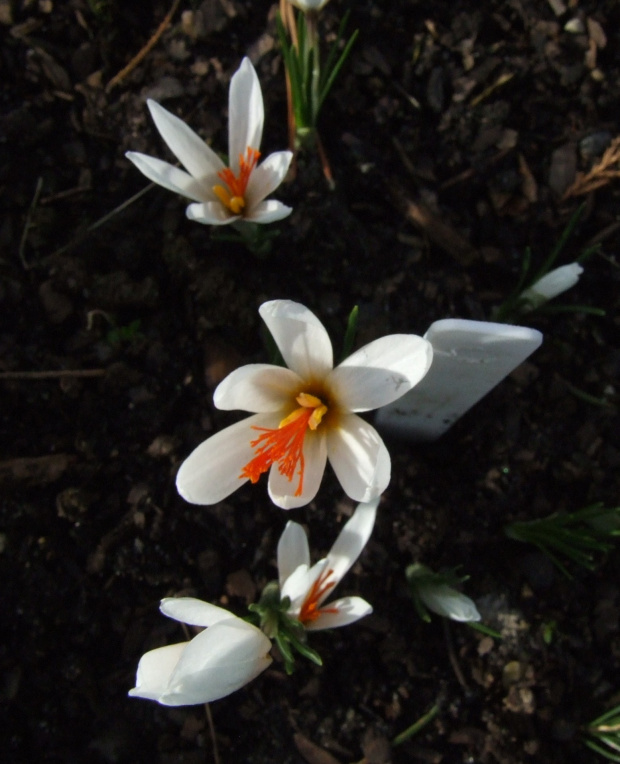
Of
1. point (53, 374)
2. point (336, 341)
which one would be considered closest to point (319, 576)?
point (336, 341)

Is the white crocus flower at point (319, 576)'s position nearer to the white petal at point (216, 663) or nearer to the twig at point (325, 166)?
Answer: the white petal at point (216, 663)

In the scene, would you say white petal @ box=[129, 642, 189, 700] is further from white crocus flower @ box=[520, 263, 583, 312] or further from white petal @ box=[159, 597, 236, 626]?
white crocus flower @ box=[520, 263, 583, 312]

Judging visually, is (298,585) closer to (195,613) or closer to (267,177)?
(195,613)

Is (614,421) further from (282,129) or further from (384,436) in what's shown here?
(282,129)

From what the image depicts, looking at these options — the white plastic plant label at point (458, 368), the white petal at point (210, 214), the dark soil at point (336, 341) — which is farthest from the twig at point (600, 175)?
the white petal at point (210, 214)

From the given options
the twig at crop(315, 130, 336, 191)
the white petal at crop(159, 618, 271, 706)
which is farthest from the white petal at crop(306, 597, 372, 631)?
the twig at crop(315, 130, 336, 191)
